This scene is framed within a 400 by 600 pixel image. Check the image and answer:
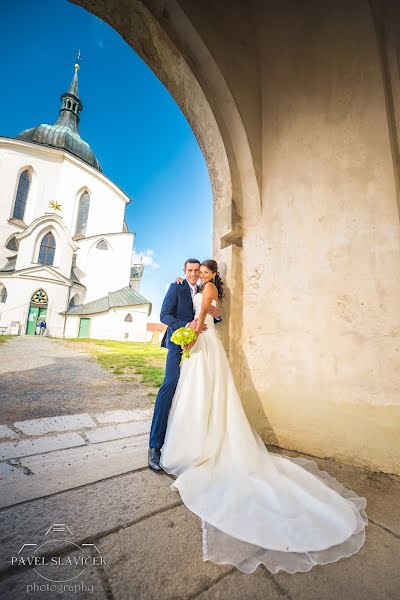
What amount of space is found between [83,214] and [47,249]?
7.94 meters

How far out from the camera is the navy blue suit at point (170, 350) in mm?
2451

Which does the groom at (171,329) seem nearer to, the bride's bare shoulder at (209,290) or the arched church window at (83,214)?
the bride's bare shoulder at (209,290)

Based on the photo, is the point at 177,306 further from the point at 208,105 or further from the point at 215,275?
the point at 208,105

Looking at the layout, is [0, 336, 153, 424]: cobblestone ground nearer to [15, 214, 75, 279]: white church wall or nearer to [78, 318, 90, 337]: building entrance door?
[78, 318, 90, 337]: building entrance door

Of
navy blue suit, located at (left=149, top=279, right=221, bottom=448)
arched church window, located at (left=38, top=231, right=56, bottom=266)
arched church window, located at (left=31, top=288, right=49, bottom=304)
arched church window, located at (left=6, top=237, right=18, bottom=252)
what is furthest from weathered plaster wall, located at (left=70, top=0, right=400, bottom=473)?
arched church window, located at (left=6, top=237, right=18, bottom=252)

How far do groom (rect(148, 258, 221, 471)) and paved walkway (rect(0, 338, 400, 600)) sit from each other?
0.23 meters

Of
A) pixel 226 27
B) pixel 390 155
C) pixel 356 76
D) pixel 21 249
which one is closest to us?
pixel 390 155

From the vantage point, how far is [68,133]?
33.1 metres

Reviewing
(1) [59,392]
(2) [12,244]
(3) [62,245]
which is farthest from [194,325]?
(2) [12,244]

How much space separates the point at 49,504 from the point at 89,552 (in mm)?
534

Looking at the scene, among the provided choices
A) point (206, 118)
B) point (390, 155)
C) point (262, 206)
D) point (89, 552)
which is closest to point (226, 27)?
point (206, 118)

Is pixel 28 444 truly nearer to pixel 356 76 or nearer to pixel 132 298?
pixel 356 76

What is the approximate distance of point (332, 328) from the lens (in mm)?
2650

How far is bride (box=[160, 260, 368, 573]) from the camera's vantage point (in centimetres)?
138
